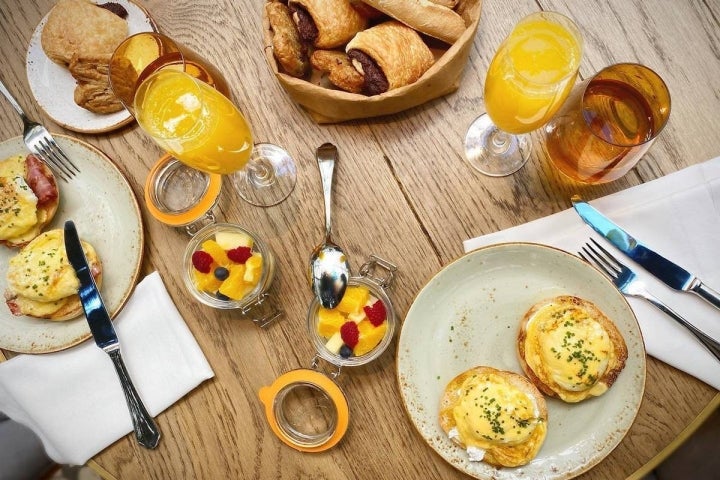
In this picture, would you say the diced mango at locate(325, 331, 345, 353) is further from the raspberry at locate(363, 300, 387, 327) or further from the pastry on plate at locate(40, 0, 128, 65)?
the pastry on plate at locate(40, 0, 128, 65)

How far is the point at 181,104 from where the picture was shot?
42.3 inches

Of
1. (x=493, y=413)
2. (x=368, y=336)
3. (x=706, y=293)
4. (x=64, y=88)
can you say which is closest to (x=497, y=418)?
(x=493, y=413)

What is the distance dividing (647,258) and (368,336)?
63cm

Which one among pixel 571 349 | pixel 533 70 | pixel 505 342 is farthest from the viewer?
pixel 505 342

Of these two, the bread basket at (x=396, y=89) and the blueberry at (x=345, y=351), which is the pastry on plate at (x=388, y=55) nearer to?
the bread basket at (x=396, y=89)

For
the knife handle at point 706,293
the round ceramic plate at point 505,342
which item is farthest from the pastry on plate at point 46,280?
the knife handle at point 706,293

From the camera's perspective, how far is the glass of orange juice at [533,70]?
0.98 meters

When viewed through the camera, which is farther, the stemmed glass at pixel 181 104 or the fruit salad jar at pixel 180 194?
the fruit salad jar at pixel 180 194

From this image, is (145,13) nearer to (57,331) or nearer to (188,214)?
(188,214)

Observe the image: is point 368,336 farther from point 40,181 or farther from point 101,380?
point 40,181

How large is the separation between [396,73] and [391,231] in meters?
0.36

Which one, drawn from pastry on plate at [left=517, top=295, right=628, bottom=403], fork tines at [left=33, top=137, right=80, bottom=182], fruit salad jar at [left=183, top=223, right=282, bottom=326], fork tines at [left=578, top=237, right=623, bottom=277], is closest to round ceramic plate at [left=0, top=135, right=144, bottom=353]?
fork tines at [left=33, top=137, right=80, bottom=182]

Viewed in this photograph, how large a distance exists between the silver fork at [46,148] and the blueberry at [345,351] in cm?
78

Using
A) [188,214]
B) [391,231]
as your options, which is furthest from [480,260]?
[188,214]
